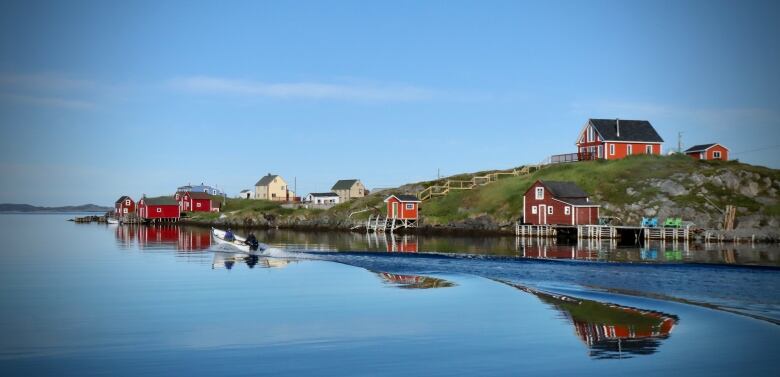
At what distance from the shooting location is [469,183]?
14075 centimetres

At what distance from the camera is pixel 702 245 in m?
76.9

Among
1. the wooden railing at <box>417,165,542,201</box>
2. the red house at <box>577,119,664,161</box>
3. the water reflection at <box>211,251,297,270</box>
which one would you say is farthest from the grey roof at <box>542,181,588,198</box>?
the water reflection at <box>211,251,297,270</box>

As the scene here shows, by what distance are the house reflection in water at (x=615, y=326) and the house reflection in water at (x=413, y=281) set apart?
875 centimetres

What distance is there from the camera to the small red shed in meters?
118

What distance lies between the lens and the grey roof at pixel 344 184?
19209cm

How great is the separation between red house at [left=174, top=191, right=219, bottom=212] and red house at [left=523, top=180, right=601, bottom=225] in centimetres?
10188

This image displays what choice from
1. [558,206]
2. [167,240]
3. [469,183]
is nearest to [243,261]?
[167,240]

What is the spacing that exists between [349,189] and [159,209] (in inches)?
1912

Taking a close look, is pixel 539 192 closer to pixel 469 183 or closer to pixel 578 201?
pixel 578 201

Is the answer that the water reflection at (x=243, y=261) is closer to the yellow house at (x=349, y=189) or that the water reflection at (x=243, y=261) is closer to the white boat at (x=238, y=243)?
the white boat at (x=238, y=243)

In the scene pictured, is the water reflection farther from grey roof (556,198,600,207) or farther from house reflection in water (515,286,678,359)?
grey roof (556,198,600,207)

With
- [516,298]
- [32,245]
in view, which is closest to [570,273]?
[516,298]

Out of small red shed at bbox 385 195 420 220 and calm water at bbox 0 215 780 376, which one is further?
small red shed at bbox 385 195 420 220

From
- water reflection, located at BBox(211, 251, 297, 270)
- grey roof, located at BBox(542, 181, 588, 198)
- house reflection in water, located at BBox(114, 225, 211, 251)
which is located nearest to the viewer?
water reflection, located at BBox(211, 251, 297, 270)
